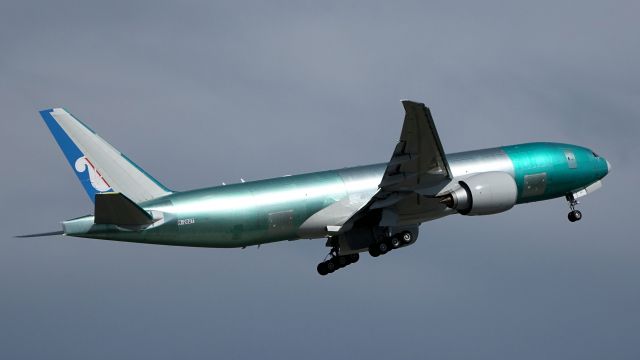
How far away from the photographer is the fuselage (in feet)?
166

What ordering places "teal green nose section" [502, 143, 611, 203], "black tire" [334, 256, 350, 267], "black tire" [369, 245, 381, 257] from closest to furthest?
"black tire" [369, 245, 381, 257]
"teal green nose section" [502, 143, 611, 203]
"black tire" [334, 256, 350, 267]

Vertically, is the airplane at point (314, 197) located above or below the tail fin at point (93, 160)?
below

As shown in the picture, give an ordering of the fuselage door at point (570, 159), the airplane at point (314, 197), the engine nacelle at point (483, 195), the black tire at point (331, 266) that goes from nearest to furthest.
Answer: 1. the airplane at point (314, 197)
2. the engine nacelle at point (483, 195)
3. the black tire at point (331, 266)
4. the fuselage door at point (570, 159)

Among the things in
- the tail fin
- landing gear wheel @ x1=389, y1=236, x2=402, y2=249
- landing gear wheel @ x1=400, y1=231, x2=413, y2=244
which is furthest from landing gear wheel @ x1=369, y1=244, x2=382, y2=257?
the tail fin

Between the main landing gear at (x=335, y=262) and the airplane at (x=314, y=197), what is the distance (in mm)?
939

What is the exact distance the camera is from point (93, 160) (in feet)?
169

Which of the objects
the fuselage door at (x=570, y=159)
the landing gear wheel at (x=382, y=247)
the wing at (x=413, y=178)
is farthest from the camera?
the fuselage door at (x=570, y=159)

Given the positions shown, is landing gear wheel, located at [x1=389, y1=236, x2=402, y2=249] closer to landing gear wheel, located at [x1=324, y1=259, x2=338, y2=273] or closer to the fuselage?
the fuselage

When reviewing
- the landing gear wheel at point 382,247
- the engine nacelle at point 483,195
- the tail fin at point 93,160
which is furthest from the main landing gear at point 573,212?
the tail fin at point 93,160

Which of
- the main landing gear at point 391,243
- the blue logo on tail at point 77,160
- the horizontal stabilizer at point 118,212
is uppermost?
the blue logo on tail at point 77,160

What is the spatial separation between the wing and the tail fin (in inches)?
386

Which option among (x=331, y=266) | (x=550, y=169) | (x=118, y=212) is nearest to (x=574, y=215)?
(x=550, y=169)

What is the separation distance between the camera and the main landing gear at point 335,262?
58.6m

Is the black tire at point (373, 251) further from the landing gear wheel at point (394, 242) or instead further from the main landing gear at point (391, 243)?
the landing gear wheel at point (394, 242)
